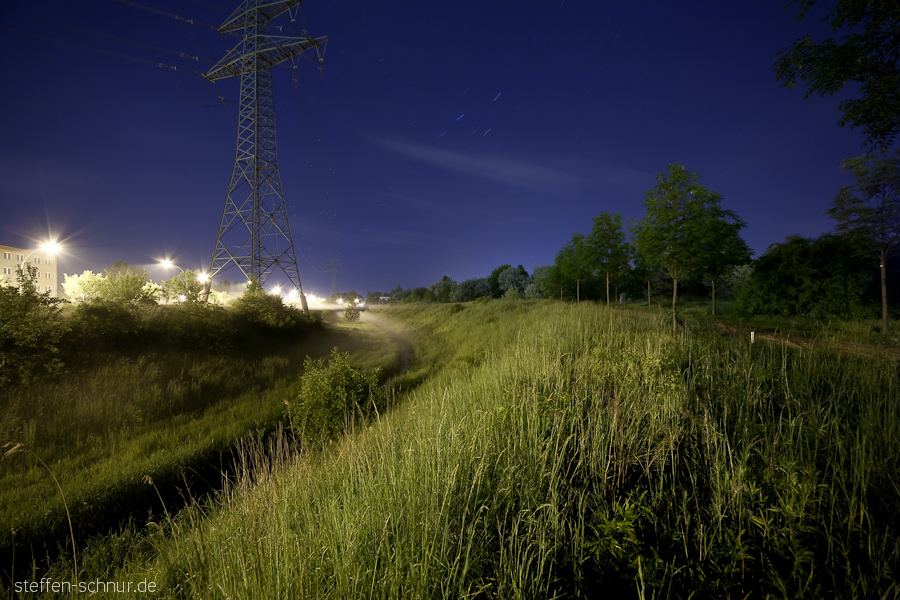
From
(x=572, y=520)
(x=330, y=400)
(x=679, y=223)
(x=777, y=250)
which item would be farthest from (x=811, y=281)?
(x=330, y=400)

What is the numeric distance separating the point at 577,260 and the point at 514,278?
38434 mm

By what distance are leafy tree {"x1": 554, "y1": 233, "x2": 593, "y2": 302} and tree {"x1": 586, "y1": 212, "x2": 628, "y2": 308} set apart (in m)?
0.52

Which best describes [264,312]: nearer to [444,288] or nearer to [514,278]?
[514,278]

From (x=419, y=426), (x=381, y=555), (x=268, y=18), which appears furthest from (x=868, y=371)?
(x=268, y=18)

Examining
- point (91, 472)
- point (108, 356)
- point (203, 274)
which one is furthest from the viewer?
point (203, 274)

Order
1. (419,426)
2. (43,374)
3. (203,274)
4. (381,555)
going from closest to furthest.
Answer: (381,555) → (419,426) → (43,374) → (203,274)

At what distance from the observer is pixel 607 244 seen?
21109mm

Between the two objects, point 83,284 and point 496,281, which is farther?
point 496,281

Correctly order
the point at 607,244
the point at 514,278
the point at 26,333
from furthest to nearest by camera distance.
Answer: the point at 514,278 < the point at 607,244 < the point at 26,333

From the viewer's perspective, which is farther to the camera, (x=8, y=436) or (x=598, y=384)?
(x=8, y=436)

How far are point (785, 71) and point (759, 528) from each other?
7.09 meters

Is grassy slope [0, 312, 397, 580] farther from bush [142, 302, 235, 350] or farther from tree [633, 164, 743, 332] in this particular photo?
tree [633, 164, 743, 332]

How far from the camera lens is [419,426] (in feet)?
11.6

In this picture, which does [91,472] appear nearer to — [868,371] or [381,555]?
[381,555]
